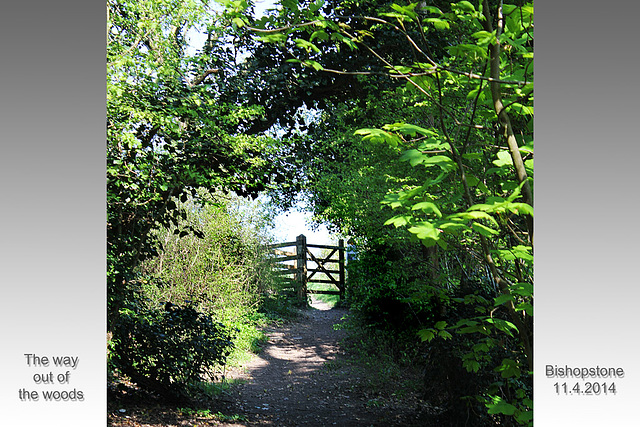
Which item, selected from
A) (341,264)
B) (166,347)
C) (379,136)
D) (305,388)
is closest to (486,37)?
(379,136)

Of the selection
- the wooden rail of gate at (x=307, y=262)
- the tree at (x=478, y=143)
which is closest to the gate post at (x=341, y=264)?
the wooden rail of gate at (x=307, y=262)

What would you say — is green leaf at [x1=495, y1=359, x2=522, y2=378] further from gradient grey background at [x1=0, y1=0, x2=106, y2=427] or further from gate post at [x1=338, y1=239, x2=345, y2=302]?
gate post at [x1=338, y1=239, x2=345, y2=302]

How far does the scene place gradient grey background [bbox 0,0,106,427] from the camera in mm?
1633

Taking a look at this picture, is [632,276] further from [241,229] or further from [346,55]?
[241,229]

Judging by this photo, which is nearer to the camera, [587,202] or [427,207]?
[427,207]

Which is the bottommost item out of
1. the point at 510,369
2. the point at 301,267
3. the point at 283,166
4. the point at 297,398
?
the point at 297,398

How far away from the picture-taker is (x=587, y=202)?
1615 mm

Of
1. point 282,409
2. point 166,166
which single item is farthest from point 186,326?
point 166,166

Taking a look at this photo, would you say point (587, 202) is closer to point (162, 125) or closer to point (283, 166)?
point (162, 125)

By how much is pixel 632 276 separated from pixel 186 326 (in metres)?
2.74

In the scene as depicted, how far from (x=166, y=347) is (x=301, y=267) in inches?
99.8

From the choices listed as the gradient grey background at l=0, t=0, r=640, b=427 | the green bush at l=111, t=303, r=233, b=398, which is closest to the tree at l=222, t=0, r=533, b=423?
the gradient grey background at l=0, t=0, r=640, b=427

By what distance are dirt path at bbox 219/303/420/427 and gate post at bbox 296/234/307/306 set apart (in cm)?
69

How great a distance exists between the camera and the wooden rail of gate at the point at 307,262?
5.62 m
